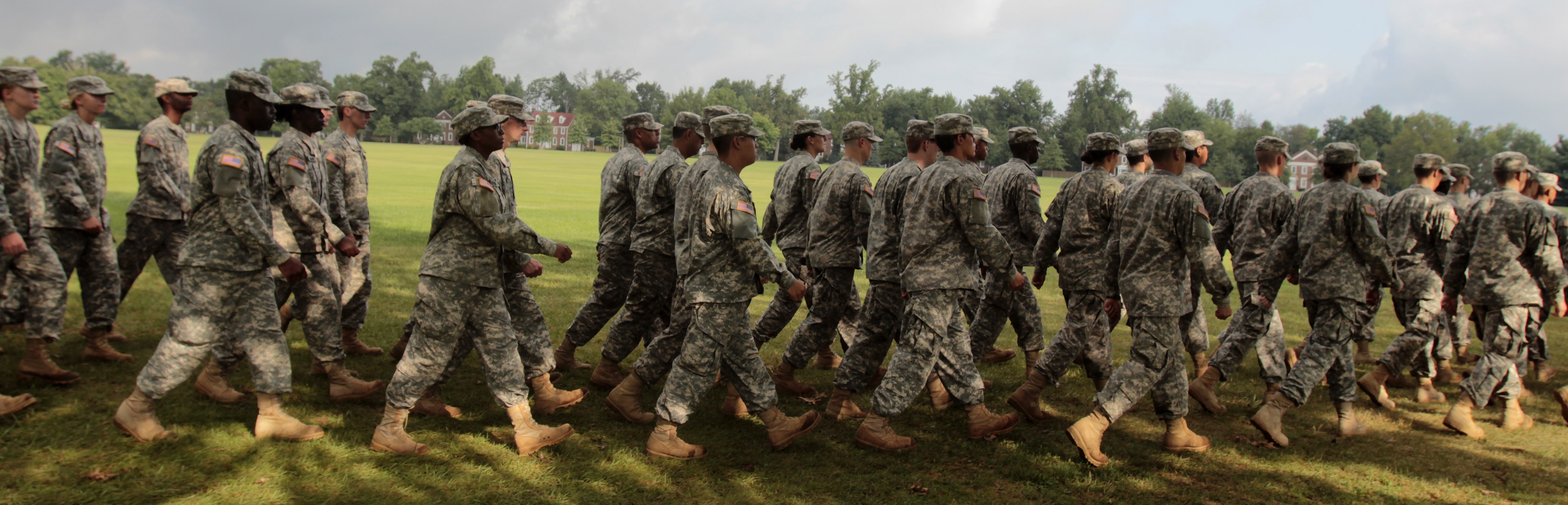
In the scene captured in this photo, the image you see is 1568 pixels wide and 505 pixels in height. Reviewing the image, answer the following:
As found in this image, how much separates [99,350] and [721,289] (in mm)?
4877

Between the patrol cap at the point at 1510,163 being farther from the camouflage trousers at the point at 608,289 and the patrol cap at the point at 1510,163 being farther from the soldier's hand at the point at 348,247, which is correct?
the soldier's hand at the point at 348,247

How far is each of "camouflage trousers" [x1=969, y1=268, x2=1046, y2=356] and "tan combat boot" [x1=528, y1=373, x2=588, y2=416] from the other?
318cm

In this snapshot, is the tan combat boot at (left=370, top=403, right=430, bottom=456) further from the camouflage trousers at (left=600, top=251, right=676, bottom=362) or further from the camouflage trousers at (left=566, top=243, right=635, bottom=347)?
the camouflage trousers at (left=566, top=243, right=635, bottom=347)

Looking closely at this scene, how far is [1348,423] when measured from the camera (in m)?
5.83

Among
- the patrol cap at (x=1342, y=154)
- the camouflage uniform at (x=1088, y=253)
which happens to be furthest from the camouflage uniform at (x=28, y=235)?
the patrol cap at (x=1342, y=154)

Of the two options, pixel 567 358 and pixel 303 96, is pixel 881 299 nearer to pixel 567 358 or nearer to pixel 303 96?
pixel 567 358

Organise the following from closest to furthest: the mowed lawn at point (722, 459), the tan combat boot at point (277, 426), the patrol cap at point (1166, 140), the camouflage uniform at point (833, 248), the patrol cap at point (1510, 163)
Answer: the mowed lawn at point (722, 459) → the tan combat boot at point (277, 426) → the patrol cap at point (1166, 140) → the camouflage uniform at point (833, 248) → the patrol cap at point (1510, 163)

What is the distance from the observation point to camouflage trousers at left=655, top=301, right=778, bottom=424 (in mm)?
4871

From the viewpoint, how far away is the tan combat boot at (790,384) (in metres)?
→ 6.37

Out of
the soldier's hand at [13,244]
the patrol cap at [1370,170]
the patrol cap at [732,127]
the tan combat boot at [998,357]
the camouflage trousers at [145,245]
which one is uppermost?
the patrol cap at [732,127]

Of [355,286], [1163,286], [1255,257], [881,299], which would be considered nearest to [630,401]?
[881,299]

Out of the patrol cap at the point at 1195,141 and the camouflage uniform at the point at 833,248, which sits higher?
the patrol cap at the point at 1195,141

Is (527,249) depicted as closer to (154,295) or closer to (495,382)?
(495,382)

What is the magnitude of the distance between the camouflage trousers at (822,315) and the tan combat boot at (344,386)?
9.34 feet
